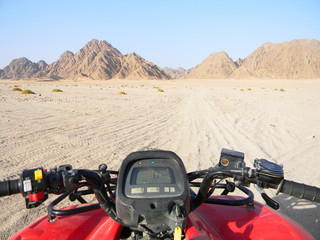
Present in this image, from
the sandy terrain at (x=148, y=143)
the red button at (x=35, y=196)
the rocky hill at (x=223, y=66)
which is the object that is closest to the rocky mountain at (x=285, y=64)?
the rocky hill at (x=223, y=66)

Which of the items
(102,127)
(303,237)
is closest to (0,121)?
(102,127)

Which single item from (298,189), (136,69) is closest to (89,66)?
(136,69)

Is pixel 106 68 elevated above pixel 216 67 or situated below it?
below

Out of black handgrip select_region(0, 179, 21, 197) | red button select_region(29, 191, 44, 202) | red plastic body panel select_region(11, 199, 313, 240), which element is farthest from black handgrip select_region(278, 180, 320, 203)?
black handgrip select_region(0, 179, 21, 197)

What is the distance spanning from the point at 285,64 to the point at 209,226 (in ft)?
549

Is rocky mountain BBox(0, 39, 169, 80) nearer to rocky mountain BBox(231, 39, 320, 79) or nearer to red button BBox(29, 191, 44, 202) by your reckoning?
rocky mountain BBox(231, 39, 320, 79)

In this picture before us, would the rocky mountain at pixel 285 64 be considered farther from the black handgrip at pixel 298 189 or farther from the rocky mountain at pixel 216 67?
the black handgrip at pixel 298 189

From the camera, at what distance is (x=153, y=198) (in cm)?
146

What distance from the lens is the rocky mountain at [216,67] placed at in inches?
6506

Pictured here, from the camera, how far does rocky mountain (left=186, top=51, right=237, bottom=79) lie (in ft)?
542

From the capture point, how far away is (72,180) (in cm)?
146

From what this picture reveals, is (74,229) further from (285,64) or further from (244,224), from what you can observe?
(285,64)

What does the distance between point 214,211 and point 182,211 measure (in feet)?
3.30

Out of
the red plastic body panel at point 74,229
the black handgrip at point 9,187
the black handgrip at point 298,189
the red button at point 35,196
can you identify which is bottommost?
the red plastic body panel at point 74,229
